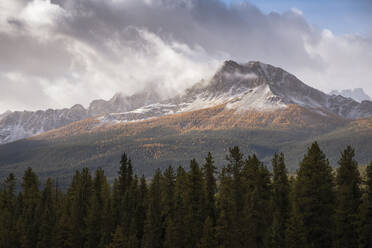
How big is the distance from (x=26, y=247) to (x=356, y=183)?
210 ft

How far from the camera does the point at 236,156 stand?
225ft

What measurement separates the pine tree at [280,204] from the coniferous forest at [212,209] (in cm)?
15

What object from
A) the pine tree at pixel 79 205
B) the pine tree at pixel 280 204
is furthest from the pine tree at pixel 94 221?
the pine tree at pixel 280 204

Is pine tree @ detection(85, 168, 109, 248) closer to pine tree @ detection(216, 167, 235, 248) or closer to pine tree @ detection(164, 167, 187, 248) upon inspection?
pine tree @ detection(164, 167, 187, 248)

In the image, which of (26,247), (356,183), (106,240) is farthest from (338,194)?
(26,247)

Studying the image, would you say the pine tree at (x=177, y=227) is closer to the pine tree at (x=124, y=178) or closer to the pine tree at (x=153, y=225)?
the pine tree at (x=153, y=225)

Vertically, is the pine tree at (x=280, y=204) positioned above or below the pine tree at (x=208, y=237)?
above

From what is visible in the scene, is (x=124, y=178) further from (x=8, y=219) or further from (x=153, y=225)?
(x=8, y=219)

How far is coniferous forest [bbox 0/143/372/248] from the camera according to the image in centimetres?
5466

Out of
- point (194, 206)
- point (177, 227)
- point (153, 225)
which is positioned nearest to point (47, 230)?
point (153, 225)

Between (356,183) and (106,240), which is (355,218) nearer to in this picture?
(356,183)

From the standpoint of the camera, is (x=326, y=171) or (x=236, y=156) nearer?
(x=326, y=171)

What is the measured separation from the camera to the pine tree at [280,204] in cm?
5512

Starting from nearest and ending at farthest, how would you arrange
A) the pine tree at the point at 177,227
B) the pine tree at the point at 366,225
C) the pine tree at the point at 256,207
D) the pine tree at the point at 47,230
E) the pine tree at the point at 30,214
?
the pine tree at the point at 366,225
the pine tree at the point at 256,207
the pine tree at the point at 177,227
the pine tree at the point at 47,230
the pine tree at the point at 30,214
